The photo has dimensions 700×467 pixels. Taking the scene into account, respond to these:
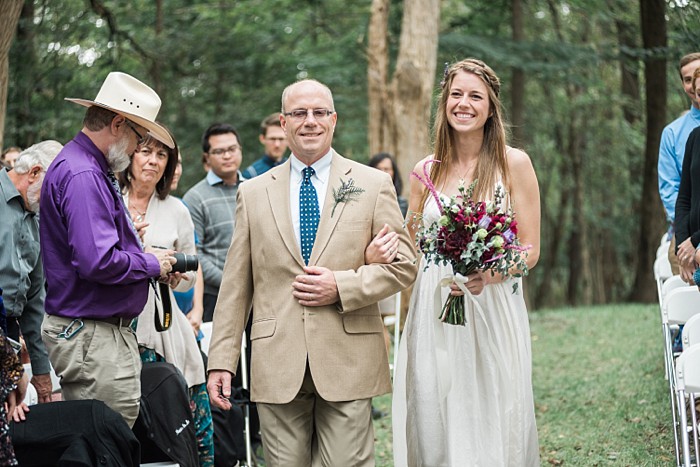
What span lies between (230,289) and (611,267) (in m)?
26.7

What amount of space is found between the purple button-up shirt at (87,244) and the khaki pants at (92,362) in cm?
9

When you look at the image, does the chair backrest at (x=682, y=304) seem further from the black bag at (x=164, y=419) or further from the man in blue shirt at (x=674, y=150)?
the black bag at (x=164, y=419)

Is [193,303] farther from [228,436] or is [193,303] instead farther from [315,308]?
[315,308]

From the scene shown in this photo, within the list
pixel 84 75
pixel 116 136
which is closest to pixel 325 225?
pixel 116 136

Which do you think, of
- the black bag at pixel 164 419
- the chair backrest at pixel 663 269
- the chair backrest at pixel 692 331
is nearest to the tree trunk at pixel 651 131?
the chair backrest at pixel 663 269

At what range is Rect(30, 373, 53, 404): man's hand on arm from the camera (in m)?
5.04

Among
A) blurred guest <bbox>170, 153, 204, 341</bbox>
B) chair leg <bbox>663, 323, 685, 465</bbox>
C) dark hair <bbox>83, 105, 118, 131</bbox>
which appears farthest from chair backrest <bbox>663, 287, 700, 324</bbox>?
dark hair <bbox>83, 105, 118, 131</bbox>

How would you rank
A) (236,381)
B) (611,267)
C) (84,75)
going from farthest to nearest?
(611,267) → (84,75) → (236,381)

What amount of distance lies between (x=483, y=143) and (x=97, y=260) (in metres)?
2.20

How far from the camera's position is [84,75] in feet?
51.6

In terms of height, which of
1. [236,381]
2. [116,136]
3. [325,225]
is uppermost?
[116,136]

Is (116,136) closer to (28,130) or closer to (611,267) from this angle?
(28,130)

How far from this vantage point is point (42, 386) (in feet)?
16.6

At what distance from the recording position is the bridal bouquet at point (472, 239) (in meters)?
4.43
